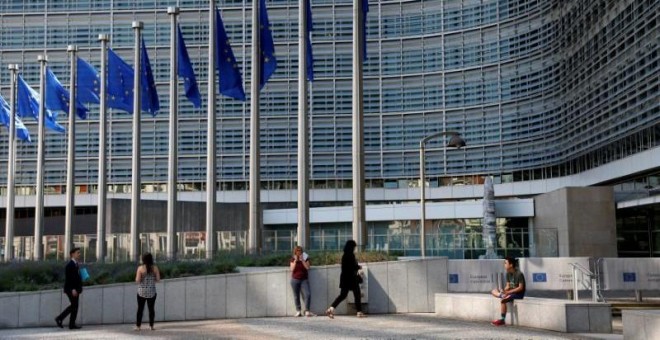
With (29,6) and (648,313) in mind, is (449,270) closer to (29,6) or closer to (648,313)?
(648,313)

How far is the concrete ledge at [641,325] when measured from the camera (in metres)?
13.6

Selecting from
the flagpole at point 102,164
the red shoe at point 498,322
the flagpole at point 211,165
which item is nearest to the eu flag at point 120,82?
the flagpole at point 102,164

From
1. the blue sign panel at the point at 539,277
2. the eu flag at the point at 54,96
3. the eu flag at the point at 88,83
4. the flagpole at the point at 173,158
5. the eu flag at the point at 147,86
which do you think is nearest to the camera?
the blue sign panel at the point at 539,277

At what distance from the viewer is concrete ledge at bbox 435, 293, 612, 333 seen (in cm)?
1702

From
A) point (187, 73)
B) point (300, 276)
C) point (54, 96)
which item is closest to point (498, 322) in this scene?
point (300, 276)

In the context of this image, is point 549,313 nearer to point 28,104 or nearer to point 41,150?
point 41,150

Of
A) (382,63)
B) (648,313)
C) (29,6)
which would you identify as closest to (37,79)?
(29,6)

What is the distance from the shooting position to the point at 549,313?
17.4 meters

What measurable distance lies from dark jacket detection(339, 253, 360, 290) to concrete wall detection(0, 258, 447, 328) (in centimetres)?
204

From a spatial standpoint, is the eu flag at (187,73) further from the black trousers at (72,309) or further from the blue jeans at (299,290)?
the black trousers at (72,309)

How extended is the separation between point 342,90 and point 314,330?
49049 millimetres

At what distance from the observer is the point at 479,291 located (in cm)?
2361

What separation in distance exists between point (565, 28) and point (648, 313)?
42.5 m

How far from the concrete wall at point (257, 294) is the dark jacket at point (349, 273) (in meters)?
2.04
